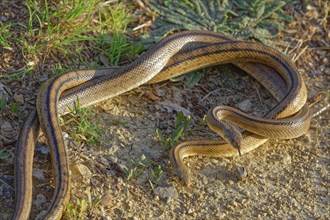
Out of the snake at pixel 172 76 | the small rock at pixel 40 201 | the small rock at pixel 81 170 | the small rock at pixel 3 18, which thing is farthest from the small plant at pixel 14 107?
the small rock at pixel 3 18

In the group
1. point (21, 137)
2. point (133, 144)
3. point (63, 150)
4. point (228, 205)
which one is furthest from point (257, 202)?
point (21, 137)

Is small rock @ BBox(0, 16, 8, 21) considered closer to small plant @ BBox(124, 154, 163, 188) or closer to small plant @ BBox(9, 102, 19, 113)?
small plant @ BBox(9, 102, 19, 113)

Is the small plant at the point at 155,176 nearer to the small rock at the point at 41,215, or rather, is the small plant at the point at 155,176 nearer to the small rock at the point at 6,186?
the small rock at the point at 41,215

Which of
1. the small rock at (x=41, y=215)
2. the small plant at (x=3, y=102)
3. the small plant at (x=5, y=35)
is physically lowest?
the small rock at (x=41, y=215)

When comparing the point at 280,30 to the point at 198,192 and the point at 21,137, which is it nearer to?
the point at 198,192

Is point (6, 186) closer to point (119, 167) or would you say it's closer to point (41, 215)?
point (41, 215)

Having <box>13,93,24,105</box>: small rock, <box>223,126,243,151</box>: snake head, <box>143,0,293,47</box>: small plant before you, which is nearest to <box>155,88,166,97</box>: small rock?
<box>143,0,293,47</box>: small plant
